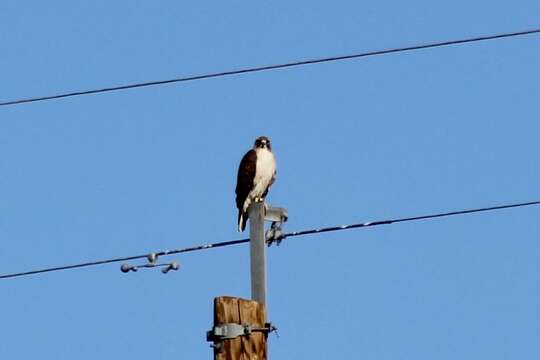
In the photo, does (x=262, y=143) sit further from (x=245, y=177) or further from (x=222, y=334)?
(x=222, y=334)

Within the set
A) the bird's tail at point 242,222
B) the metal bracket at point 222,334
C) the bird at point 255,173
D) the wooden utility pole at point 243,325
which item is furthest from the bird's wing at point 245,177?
the metal bracket at point 222,334

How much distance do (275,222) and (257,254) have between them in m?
0.75

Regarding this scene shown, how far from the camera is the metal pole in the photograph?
24.2ft

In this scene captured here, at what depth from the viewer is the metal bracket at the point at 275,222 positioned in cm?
820

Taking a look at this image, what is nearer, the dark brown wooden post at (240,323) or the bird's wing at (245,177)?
the dark brown wooden post at (240,323)

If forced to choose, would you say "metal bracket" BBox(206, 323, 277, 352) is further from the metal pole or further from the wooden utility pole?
the metal pole

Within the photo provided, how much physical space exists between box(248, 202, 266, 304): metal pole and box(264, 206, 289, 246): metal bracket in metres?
0.22

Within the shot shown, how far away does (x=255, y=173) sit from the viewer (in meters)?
15.6

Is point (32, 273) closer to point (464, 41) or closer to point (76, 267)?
point (76, 267)

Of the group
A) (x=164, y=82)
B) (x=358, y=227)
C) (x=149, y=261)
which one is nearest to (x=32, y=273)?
(x=149, y=261)

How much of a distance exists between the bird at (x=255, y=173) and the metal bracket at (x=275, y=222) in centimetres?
617

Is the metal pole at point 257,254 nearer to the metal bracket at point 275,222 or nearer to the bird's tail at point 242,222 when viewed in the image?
the metal bracket at point 275,222

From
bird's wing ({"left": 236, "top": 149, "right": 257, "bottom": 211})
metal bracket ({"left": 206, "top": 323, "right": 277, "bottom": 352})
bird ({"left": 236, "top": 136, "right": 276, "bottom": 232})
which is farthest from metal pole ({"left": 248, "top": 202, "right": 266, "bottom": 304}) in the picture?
bird's wing ({"left": 236, "top": 149, "right": 257, "bottom": 211})

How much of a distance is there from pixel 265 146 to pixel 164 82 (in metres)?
7.12
